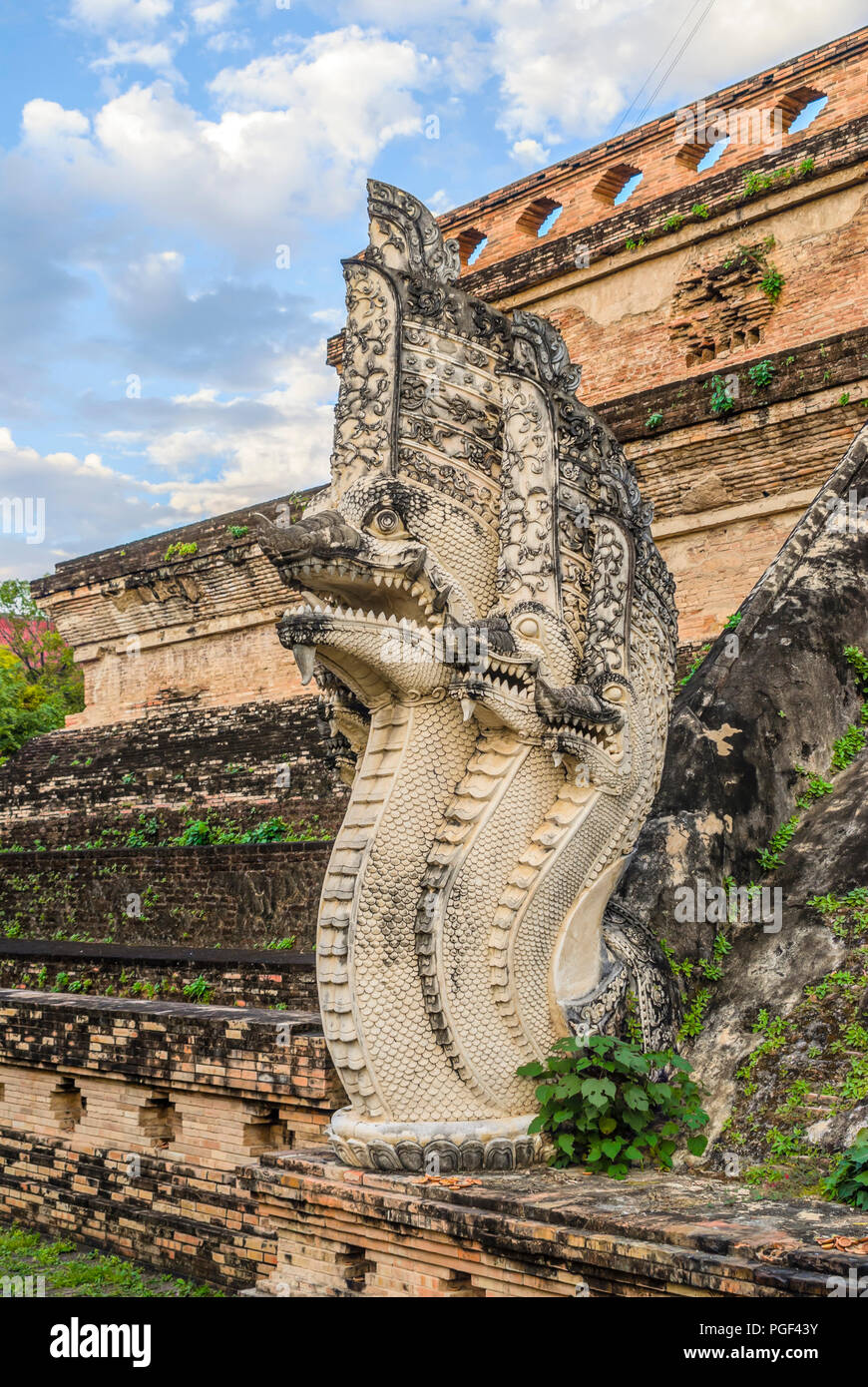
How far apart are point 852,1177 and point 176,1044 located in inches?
137

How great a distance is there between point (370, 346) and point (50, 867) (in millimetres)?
6761

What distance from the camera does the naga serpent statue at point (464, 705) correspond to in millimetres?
4016

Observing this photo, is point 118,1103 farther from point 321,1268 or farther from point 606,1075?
point 606,1075

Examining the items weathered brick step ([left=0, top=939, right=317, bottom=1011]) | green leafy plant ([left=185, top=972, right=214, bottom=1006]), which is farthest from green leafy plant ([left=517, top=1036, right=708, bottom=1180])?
green leafy plant ([left=185, top=972, right=214, bottom=1006])

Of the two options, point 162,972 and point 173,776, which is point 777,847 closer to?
point 162,972

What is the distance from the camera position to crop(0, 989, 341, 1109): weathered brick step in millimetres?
5332

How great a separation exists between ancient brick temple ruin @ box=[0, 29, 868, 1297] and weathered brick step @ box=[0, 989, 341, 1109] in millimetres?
17

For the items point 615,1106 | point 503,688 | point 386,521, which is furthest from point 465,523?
point 615,1106

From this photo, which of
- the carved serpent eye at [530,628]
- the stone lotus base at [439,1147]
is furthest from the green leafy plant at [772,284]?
the stone lotus base at [439,1147]

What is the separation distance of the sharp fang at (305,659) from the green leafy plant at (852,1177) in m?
1.99

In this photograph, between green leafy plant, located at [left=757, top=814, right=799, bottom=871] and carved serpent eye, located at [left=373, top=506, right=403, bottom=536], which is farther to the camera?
green leafy plant, located at [left=757, top=814, right=799, bottom=871]

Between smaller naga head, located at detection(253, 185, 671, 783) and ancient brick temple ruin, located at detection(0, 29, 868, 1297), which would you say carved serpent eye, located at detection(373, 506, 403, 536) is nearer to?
A: smaller naga head, located at detection(253, 185, 671, 783)

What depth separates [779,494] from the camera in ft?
28.6

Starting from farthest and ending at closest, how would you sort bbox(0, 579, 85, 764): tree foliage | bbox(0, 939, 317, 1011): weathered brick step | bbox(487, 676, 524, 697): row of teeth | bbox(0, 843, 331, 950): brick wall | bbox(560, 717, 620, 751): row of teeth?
bbox(0, 579, 85, 764): tree foliage < bbox(0, 843, 331, 950): brick wall < bbox(0, 939, 317, 1011): weathered brick step < bbox(560, 717, 620, 751): row of teeth < bbox(487, 676, 524, 697): row of teeth
